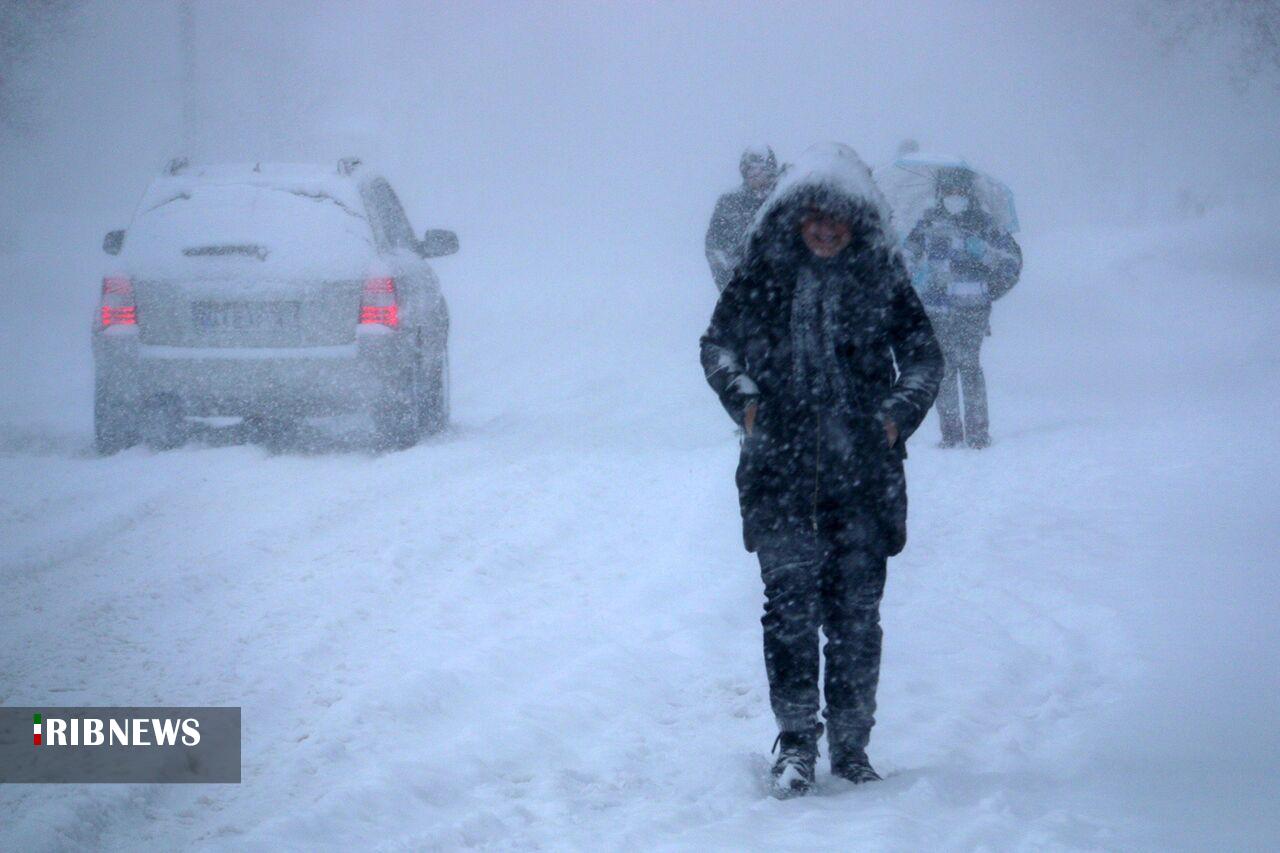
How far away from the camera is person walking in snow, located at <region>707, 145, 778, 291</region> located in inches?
301

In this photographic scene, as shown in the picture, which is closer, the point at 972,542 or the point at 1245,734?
the point at 1245,734

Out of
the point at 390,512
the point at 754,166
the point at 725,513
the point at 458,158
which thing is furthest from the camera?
the point at 458,158

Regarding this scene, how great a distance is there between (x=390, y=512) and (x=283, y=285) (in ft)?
6.60

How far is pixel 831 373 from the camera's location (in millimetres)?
3297

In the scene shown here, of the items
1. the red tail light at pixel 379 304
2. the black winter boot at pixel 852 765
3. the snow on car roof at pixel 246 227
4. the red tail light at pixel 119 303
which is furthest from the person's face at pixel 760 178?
the black winter boot at pixel 852 765

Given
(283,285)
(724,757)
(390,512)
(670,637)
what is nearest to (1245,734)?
(724,757)

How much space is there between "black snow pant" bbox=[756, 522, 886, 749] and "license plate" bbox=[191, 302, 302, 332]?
16.8 ft

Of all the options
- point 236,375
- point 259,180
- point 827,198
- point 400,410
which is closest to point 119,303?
point 236,375

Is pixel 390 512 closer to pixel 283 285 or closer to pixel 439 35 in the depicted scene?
pixel 283 285

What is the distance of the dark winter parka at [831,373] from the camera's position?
330 cm

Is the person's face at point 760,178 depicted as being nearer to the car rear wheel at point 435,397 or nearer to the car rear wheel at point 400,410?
the car rear wheel at point 400,410

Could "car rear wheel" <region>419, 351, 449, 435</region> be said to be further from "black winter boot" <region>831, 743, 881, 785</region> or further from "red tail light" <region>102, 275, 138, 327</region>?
"black winter boot" <region>831, 743, 881, 785</region>

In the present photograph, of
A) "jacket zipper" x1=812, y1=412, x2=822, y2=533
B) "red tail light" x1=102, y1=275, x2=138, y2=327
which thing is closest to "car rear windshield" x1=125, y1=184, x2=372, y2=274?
"red tail light" x1=102, y1=275, x2=138, y2=327

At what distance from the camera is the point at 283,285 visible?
7656 millimetres
